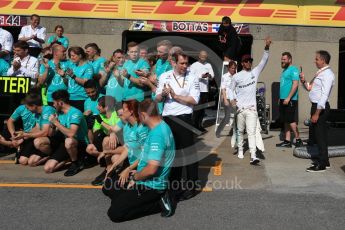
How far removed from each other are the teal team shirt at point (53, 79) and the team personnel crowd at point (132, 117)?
17 mm

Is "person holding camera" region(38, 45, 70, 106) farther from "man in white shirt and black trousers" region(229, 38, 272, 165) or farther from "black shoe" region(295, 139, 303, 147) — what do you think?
"black shoe" region(295, 139, 303, 147)

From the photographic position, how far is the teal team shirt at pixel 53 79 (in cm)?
806

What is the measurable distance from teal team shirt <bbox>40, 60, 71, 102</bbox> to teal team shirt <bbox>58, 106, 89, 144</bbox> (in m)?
0.96

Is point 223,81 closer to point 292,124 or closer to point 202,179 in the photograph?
point 292,124

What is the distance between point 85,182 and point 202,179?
5.54 feet

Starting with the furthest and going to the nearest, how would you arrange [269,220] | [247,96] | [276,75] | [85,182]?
[276,75] < [247,96] < [85,182] < [269,220]

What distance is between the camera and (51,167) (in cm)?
718

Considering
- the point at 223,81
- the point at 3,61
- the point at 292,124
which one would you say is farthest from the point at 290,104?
the point at 3,61

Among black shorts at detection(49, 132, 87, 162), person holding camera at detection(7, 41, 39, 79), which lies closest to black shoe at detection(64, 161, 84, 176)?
black shorts at detection(49, 132, 87, 162)

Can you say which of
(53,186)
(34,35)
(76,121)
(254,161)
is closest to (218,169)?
(254,161)

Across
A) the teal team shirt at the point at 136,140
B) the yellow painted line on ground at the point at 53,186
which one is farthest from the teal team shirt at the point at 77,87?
the teal team shirt at the point at 136,140

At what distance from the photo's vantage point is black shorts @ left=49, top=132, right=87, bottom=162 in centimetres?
732

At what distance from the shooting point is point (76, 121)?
7070mm

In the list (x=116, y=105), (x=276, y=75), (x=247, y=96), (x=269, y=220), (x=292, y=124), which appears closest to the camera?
(x=269, y=220)
